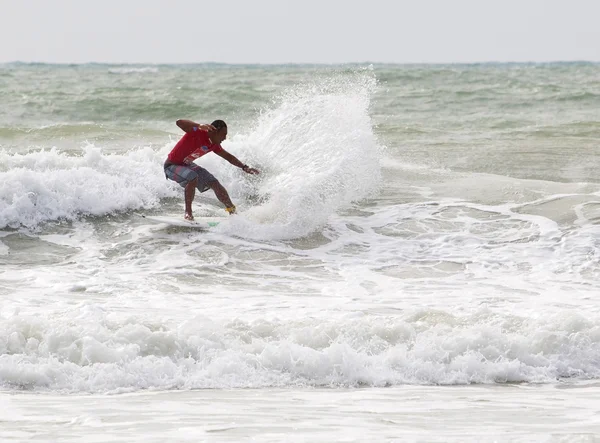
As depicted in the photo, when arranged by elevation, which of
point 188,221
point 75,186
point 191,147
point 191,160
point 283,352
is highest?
point 191,147

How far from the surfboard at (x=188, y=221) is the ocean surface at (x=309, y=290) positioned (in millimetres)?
137

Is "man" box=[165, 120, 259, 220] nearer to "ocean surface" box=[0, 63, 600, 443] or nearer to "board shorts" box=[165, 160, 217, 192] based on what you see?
"board shorts" box=[165, 160, 217, 192]

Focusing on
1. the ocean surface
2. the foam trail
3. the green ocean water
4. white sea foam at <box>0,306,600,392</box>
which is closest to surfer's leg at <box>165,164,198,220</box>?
the ocean surface

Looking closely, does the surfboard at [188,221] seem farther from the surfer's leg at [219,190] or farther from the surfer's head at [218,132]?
the surfer's head at [218,132]

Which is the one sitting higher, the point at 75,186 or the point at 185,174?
the point at 185,174

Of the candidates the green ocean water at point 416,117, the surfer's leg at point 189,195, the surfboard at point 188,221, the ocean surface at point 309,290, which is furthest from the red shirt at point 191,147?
the green ocean water at point 416,117

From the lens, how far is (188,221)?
9.78m

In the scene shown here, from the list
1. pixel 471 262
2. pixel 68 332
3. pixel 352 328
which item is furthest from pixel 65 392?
pixel 471 262

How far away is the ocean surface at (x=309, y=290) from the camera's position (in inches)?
192

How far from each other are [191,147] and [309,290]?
268 centimetres

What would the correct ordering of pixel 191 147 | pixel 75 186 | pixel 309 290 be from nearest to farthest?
pixel 309 290
pixel 191 147
pixel 75 186

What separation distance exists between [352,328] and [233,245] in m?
3.11

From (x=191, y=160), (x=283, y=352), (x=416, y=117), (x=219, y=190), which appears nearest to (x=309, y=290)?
(x=283, y=352)

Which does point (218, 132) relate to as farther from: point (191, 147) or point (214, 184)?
point (214, 184)
